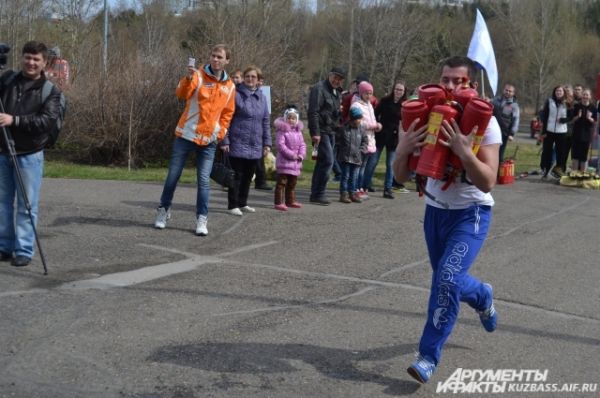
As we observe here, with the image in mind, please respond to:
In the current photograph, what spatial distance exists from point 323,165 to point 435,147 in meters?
7.27

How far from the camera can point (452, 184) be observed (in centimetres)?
504

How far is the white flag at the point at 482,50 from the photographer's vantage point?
13.3 metres

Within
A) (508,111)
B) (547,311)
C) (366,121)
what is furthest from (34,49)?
(508,111)

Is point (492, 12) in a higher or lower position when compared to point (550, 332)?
higher

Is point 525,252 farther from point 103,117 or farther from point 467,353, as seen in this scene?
point 103,117

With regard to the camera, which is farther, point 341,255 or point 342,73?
point 342,73

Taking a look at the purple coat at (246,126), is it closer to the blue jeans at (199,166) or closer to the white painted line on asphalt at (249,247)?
the blue jeans at (199,166)

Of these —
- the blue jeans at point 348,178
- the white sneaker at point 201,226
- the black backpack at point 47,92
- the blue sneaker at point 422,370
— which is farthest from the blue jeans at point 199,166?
the blue sneaker at point 422,370

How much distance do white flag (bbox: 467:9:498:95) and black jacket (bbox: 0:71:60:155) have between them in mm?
7632

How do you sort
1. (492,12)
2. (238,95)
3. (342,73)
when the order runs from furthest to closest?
1. (492,12)
2. (342,73)
3. (238,95)

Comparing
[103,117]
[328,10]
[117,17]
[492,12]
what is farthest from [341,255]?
[492,12]

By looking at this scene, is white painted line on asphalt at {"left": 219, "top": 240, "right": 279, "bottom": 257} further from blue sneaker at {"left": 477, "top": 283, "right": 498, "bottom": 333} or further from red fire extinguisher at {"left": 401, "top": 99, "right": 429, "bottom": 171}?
red fire extinguisher at {"left": 401, "top": 99, "right": 429, "bottom": 171}

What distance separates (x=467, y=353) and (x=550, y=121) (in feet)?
40.2

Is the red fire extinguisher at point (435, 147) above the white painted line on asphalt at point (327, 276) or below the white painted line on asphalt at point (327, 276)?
above
